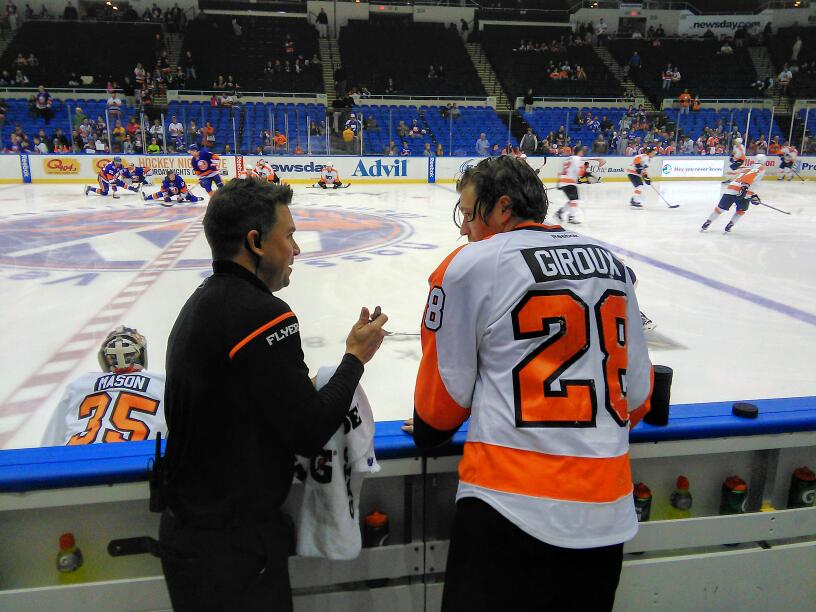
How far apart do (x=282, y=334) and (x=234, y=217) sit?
0.86ft

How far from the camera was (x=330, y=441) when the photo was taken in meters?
1.29

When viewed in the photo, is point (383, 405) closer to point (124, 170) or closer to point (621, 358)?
point (621, 358)

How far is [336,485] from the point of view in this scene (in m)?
1.30

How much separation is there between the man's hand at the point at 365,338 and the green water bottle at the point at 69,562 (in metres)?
0.76

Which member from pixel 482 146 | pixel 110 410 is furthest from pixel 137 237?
pixel 482 146

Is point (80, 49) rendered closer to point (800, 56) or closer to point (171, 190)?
point (171, 190)

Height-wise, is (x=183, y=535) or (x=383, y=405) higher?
(x=183, y=535)

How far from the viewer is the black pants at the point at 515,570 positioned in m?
1.18

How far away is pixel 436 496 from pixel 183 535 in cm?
60

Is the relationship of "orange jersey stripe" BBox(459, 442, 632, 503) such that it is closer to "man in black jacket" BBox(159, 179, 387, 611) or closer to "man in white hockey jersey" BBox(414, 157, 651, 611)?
"man in white hockey jersey" BBox(414, 157, 651, 611)

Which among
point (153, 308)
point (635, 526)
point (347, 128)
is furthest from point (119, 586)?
point (347, 128)

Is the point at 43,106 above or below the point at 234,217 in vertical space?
above

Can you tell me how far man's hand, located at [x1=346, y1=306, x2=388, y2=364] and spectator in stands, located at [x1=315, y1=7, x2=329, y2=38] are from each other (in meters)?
28.2

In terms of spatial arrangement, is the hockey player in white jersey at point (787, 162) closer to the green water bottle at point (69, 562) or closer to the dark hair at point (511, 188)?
the dark hair at point (511, 188)
